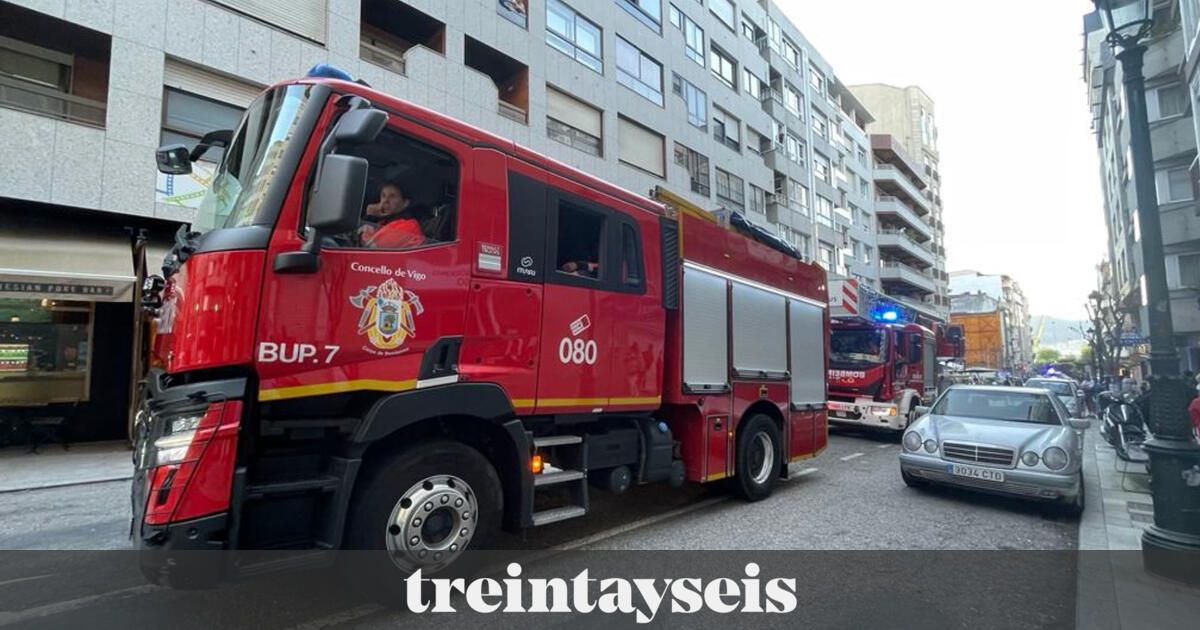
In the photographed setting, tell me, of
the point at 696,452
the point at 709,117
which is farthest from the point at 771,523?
the point at 709,117

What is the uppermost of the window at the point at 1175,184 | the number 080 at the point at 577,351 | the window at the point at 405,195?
the window at the point at 1175,184

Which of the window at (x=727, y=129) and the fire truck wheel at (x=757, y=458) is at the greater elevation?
the window at (x=727, y=129)

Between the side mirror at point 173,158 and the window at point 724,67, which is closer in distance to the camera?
the side mirror at point 173,158

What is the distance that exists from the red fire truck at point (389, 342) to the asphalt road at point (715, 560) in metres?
0.62

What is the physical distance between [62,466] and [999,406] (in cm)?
1323

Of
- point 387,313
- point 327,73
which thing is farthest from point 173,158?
point 387,313

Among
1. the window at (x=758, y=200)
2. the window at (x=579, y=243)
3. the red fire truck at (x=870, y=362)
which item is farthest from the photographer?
the window at (x=758, y=200)

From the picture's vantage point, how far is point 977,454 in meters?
6.62

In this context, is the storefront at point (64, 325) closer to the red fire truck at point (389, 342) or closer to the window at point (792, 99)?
the red fire truck at point (389, 342)

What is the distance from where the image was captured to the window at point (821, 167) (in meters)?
37.8

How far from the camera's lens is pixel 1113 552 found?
507 cm

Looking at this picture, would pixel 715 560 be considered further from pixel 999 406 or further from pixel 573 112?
pixel 573 112

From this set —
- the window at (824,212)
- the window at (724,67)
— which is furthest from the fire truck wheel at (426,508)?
the window at (824,212)

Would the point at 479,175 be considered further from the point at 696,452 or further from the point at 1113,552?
the point at 1113,552
